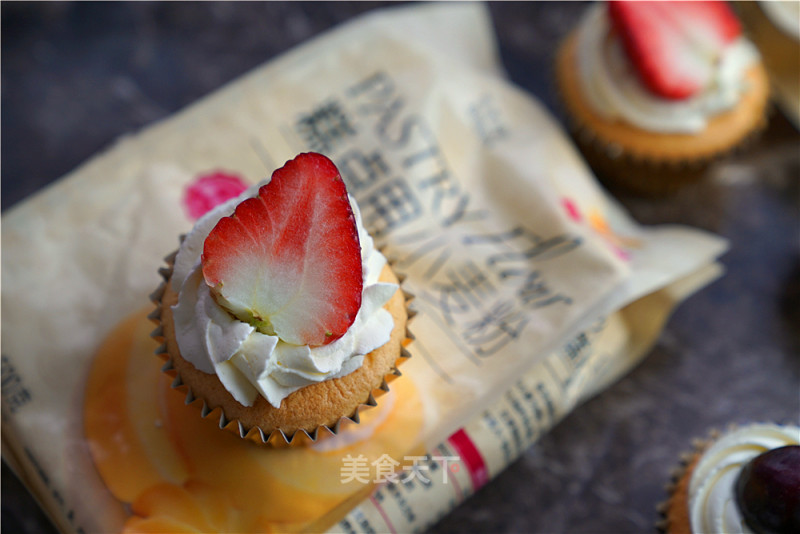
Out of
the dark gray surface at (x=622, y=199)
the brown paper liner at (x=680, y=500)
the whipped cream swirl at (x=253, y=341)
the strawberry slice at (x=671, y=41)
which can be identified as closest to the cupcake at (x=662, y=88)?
the strawberry slice at (x=671, y=41)

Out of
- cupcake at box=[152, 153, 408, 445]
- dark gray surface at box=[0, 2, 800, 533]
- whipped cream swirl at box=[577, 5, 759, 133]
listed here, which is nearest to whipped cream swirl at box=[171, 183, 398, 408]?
cupcake at box=[152, 153, 408, 445]

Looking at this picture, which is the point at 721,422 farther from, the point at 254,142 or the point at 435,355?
the point at 254,142

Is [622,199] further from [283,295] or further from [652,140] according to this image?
[283,295]

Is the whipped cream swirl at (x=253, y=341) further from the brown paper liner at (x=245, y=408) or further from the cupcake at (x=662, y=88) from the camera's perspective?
the cupcake at (x=662, y=88)

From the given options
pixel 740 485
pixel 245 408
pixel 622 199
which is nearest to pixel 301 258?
pixel 245 408

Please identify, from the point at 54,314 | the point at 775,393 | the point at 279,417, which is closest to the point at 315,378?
the point at 279,417

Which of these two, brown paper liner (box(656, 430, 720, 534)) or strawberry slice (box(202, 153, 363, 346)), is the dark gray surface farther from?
strawberry slice (box(202, 153, 363, 346))
